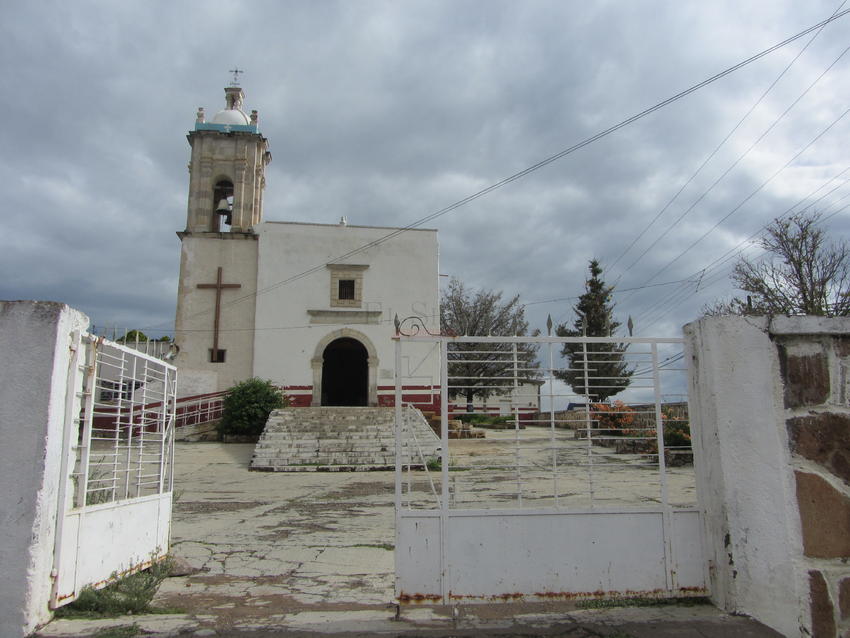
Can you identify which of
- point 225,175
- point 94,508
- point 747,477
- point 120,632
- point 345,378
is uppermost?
point 225,175

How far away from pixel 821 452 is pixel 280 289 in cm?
1872

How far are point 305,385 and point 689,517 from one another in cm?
1724

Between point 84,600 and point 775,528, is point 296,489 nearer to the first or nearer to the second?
point 84,600

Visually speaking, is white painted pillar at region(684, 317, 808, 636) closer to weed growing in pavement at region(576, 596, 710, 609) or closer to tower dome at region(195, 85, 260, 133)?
weed growing in pavement at region(576, 596, 710, 609)

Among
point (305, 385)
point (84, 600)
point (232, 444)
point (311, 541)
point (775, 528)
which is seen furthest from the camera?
point (305, 385)

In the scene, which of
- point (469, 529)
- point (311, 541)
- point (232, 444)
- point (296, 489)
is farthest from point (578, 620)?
point (232, 444)

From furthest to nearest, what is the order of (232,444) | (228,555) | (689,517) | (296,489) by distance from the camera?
(232,444) → (296,489) → (228,555) → (689,517)

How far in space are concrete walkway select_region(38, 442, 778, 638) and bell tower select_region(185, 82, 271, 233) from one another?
1480 centimetres

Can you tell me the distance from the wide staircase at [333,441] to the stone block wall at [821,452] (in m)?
8.99

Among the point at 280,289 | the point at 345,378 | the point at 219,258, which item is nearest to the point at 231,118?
the point at 219,258

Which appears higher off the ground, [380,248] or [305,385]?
[380,248]

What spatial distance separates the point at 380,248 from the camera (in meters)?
20.9

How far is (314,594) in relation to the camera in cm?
400

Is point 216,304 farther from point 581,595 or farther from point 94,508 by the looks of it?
point 581,595
